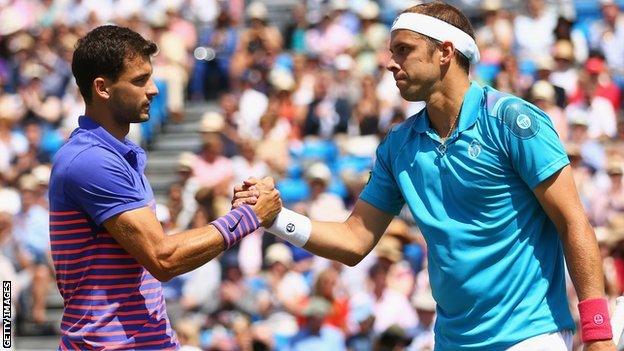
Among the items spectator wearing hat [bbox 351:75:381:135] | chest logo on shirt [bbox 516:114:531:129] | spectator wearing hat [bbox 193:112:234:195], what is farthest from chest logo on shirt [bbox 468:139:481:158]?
spectator wearing hat [bbox 351:75:381:135]

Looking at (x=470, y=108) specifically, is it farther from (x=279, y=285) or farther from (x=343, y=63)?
(x=343, y=63)

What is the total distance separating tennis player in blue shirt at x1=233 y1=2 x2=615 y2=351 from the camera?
17.7 ft

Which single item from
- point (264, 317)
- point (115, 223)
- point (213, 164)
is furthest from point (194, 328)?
point (115, 223)

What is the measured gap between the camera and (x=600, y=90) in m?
13.4

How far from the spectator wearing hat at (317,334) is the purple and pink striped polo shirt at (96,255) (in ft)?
17.8

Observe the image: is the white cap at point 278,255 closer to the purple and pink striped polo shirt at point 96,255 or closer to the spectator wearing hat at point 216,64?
the spectator wearing hat at point 216,64

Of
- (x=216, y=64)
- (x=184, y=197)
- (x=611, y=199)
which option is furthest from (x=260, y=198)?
(x=216, y=64)

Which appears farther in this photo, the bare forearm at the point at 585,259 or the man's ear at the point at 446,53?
the man's ear at the point at 446,53

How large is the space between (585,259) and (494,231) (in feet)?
1.37

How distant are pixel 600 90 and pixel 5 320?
8.62 m

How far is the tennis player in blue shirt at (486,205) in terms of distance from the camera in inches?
212

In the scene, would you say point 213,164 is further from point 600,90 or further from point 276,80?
point 600,90

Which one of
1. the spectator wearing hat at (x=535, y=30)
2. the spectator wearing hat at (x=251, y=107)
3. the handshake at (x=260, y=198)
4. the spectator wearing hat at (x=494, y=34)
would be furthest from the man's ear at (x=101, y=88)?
the spectator wearing hat at (x=535, y=30)

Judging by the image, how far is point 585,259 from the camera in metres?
5.32
